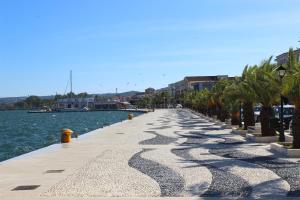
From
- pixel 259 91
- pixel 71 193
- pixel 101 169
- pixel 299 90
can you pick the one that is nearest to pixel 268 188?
pixel 71 193

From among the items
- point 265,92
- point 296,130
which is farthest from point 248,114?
point 296,130

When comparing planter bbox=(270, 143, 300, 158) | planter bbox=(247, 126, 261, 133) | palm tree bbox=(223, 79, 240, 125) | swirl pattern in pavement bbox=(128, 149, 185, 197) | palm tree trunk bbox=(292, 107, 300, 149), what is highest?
palm tree bbox=(223, 79, 240, 125)

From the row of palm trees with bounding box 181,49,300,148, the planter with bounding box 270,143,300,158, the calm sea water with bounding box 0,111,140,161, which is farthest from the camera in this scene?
the calm sea water with bounding box 0,111,140,161

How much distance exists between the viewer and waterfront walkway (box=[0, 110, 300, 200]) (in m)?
11.6

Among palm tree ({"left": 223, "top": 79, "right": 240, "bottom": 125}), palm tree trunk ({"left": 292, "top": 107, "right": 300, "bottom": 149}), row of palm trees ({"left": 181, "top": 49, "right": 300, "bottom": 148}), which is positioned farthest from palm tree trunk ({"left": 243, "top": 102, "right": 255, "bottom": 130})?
palm tree trunk ({"left": 292, "top": 107, "right": 300, "bottom": 149})

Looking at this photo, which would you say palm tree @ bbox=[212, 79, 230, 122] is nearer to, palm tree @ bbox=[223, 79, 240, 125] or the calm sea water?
palm tree @ bbox=[223, 79, 240, 125]

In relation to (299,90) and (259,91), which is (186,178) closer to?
(299,90)

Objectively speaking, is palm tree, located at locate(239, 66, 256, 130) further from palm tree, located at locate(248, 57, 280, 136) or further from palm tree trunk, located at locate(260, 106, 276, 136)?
palm tree trunk, located at locate(260, 106, 276, 136)

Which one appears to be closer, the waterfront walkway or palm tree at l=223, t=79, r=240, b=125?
the waterfront walkway

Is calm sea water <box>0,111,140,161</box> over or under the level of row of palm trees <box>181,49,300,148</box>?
under

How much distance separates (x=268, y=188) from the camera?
11.9m

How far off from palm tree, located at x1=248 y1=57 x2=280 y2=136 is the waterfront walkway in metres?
3.32

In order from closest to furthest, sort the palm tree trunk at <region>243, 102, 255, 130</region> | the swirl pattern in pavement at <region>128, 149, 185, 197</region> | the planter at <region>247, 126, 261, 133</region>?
the swirl pattern in pavement at <region>128, 149, 185, 197</region>
the planter at <region>247, 126, 261, 133</region>
the palm tree trunk at <region>243, 102, 255, 130</region>

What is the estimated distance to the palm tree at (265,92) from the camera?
24.9m
